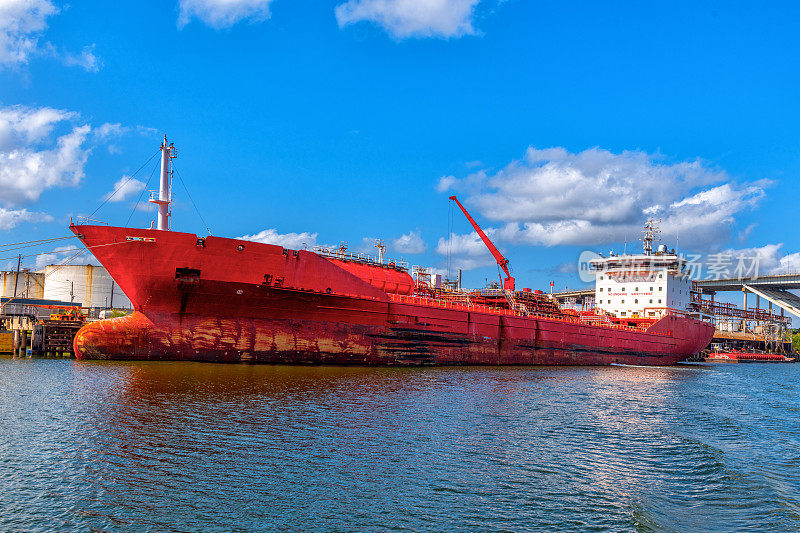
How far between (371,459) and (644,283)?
114 ft

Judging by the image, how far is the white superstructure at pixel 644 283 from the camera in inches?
1497

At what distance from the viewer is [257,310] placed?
808 inches

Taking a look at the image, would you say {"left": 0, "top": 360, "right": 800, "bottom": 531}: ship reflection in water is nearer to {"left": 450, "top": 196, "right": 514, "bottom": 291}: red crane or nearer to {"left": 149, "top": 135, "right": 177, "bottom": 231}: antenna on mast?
{"left": 149, "top": 135, "right": 177, "bottom": 231}: antenna on mast

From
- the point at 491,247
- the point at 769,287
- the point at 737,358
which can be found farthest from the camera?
the point at 769,287

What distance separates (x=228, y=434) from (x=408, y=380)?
925 cm

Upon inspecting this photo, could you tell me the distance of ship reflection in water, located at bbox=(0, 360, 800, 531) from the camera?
6930 millimetres

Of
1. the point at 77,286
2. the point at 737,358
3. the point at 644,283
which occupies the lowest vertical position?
the point at 737,358

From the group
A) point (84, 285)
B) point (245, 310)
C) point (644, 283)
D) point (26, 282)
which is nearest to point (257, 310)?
point (245, 310)

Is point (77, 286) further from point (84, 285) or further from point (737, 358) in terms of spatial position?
point (737, 358)

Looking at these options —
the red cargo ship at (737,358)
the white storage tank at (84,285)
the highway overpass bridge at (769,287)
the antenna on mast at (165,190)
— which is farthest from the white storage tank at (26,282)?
the highway overpass bridge at (769,287)

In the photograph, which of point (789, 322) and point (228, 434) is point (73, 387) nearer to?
point (228, 434)

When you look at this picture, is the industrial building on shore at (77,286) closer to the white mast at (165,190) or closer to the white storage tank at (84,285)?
the white storage tank at (84,285)

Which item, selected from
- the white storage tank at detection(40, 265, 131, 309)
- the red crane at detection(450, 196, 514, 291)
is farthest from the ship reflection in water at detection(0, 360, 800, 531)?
the white storage tank at detection(40, 265, 131, 309)

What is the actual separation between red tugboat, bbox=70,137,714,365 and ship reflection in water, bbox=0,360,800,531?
3487mm
